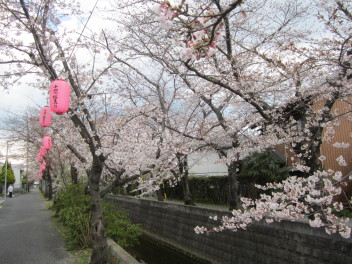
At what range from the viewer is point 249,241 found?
8.22 meters

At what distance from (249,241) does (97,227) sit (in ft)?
13.8

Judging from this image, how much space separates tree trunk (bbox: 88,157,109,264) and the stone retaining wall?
3.93 m

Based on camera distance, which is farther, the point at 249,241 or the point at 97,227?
the point at 249,241

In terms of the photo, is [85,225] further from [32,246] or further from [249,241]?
[249,241]

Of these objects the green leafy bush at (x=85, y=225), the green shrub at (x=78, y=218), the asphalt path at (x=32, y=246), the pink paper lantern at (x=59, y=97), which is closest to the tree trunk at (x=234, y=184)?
the green leafy bush at (x=85, y=225)

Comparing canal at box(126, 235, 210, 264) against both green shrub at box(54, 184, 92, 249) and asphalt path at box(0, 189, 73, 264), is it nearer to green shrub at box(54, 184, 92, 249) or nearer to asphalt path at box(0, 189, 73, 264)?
green shrub at box(54, 184, 92, 249)

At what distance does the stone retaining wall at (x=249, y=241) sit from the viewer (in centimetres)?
588

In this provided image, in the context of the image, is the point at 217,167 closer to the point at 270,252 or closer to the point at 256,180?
the point at 256,180

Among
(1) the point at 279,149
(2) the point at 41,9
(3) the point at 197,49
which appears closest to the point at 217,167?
(1) the point at 279,149

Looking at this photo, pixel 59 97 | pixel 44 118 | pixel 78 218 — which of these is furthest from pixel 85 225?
pixel 59 97

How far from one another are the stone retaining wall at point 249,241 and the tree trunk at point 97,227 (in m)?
3.93

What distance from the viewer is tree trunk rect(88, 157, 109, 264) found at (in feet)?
21.4

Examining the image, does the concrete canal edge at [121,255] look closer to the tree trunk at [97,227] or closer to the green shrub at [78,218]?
the tree trunk at [97,227]

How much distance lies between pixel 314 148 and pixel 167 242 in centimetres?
876
